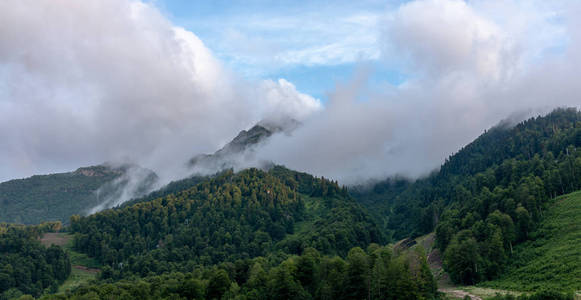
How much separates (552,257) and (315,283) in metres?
55.8

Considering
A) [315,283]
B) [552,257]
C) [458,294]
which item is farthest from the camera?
[315,283]

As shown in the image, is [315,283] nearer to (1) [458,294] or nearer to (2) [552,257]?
(1) [458,294]

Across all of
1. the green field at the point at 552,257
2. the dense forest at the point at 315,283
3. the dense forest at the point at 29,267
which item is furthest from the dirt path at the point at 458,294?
the dense forest at the point at 29,267

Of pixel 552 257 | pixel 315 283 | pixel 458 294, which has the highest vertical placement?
pixel 315 283

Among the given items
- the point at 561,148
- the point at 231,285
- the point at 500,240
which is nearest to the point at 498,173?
the point at 561,148

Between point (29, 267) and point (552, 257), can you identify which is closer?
point (552, 257)

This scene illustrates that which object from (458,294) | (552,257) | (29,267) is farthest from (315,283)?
(29,267)

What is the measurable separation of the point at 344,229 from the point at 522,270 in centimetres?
9712

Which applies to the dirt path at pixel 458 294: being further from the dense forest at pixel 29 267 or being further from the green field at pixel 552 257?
the dense forest at pixel 29 267

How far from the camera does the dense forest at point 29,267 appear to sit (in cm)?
16075

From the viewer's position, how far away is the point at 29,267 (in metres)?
172

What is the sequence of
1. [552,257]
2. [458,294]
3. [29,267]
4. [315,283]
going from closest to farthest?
[458,294]
[552,257]
[315,283]
[29,267]

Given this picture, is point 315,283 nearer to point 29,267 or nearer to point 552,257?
point 552,257

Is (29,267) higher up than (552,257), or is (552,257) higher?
(29,267)
